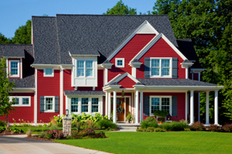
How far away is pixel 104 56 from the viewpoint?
3528 centimetres

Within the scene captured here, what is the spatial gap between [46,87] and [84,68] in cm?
387

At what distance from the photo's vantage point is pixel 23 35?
64938 millimetres

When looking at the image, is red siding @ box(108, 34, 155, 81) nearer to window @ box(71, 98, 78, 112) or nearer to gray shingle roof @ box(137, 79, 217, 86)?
gray shingle roof @ box(137, 79, 217, 86)

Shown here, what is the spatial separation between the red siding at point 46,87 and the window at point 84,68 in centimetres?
226

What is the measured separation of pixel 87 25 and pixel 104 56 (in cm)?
426

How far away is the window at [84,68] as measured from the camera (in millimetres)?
33750

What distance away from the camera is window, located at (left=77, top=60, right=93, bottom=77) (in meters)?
33.8

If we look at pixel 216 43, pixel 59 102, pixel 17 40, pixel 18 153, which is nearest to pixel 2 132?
pixel 59 102

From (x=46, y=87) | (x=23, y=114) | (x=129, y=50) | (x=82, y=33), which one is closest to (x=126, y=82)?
(x=129, y=50)

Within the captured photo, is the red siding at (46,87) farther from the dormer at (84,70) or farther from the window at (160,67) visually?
the window at (160,67)

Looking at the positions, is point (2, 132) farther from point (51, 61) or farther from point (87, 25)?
point (87, 25)

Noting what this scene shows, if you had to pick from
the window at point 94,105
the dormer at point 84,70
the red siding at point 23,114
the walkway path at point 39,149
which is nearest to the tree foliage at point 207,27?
the window at point 94,105

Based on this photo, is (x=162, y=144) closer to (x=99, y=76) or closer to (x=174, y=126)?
(x=174, y=126)

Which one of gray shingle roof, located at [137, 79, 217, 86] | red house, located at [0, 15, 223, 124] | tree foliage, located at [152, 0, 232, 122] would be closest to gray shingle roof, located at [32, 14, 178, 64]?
red house, located at [0, 15, 223, 124]
